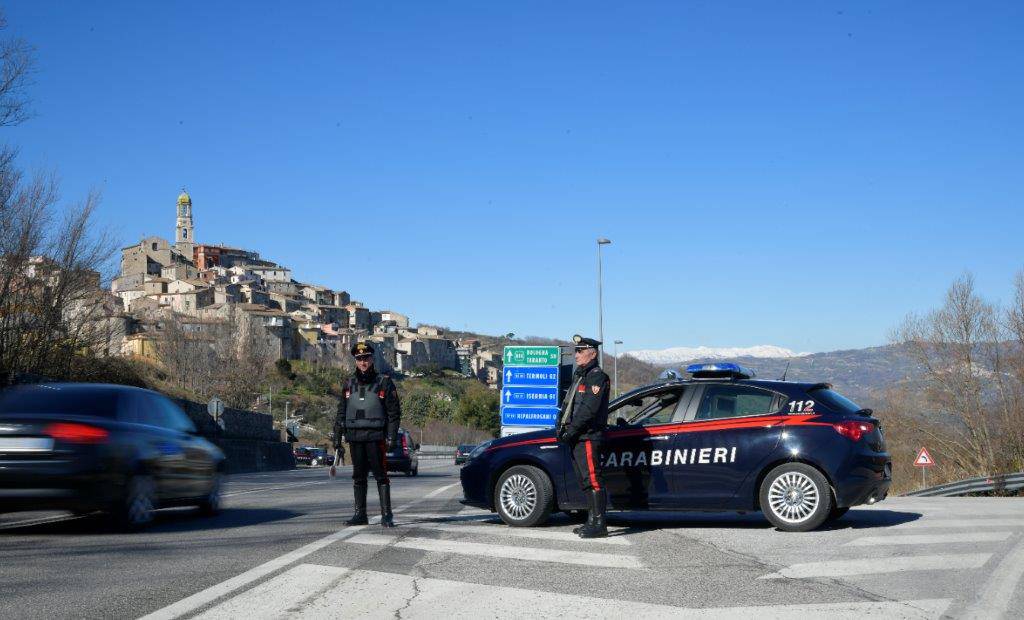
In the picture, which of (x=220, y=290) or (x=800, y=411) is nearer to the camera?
(x=800, y=411)

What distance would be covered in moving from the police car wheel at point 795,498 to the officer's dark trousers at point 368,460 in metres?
3.84

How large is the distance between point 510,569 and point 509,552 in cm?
94

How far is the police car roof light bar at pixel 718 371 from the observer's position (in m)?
10.3

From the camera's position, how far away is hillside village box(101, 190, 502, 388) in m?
135

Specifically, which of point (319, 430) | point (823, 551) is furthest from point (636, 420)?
point (319, 430)

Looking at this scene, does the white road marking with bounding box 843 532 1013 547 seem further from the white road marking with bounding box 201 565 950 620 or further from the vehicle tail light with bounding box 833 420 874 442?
the white road marking with bounding box 201 565 950 620

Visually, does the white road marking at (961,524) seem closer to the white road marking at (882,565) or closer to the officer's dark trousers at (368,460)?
the white road marking at (882,565)

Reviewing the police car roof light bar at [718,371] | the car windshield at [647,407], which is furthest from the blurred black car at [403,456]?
the police car roof light bar at [718,371]

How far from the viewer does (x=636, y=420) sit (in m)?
10.3

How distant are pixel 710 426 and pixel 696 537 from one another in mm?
1183

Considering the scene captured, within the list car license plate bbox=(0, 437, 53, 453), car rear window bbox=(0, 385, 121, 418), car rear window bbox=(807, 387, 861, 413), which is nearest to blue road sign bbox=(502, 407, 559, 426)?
car rear window bbox=(807, 387, 861, 413)

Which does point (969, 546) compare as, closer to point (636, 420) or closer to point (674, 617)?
point (636, 420)

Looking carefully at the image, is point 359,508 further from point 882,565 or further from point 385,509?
point 882,565

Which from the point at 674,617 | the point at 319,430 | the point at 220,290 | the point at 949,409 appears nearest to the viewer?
the point at 674,617
